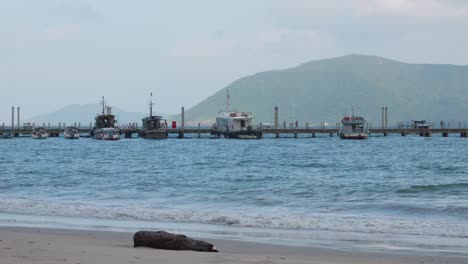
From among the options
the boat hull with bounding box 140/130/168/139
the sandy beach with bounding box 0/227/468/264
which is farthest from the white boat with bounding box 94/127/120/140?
the sandy beach with bounding box 0/227/468/264

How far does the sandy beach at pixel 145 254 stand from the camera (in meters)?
13.7

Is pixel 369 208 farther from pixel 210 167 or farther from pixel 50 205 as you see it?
pixel 210 167

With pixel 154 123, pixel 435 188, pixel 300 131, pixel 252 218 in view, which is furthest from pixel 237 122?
pixel 252 218

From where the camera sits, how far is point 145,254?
1450 cm

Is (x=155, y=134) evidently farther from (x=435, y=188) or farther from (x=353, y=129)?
(x=435, y=188)

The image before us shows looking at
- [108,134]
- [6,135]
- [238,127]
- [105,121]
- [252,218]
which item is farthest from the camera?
[6,135]

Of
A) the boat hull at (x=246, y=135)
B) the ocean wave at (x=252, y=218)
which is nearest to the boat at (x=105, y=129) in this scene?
the boat hull at (x=246, y=135)

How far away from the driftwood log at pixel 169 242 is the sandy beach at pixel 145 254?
0.32 meters

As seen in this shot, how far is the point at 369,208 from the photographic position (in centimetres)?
2748

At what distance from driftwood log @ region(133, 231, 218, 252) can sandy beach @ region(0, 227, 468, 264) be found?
12.8 inches

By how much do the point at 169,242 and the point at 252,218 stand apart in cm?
859

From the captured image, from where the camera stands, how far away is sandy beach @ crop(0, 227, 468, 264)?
13734 mm

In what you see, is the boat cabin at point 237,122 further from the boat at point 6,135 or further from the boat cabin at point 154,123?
the boat at point 6,135

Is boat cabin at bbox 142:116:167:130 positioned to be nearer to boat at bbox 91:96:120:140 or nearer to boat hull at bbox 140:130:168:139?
boat hull at bbox 140:130:168:139
